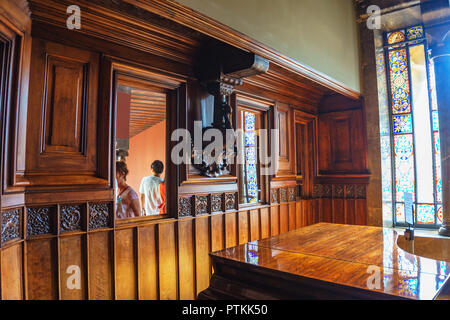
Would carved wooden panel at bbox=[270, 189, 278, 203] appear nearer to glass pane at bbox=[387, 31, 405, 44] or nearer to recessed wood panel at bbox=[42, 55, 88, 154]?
recessed wood panel at bbox=[42, 55, 88, 154]

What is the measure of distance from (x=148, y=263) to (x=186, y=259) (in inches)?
16.8

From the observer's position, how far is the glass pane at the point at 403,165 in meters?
4.66

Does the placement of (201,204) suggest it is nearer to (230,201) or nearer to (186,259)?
(230,201)

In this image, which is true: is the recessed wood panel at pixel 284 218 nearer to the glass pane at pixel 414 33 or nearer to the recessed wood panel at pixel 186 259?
the recessed wood panel at pixel 186 259

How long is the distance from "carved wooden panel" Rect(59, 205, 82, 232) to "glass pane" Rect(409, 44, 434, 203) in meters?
4.62

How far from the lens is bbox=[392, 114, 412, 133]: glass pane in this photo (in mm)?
4723

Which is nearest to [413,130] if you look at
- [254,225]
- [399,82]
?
[399,82]

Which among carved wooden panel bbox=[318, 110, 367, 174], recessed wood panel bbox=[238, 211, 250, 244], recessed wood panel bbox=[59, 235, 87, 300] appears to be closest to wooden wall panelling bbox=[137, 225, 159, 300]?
recessed wood panel bbox=[59, 235, 87, 300]

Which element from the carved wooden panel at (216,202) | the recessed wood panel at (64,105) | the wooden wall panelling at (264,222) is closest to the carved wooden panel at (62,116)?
the recessed wood panel at (64,105)

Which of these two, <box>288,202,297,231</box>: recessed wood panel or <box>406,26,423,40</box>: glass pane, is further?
<box>406,26,423,40</box>: glass pane

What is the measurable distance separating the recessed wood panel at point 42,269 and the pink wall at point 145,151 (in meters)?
4.46

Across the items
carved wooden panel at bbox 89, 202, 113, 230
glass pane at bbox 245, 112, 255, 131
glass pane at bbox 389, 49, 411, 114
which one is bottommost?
carved wooden panel at bbox 89, 202, 113, 230
